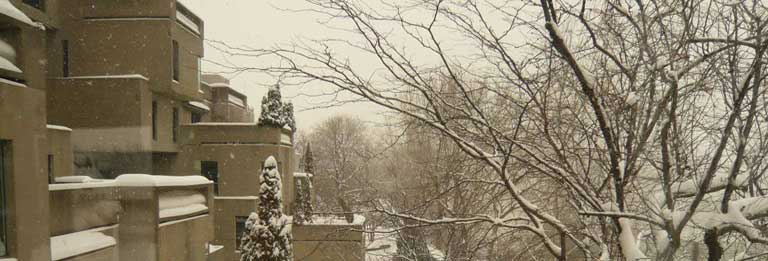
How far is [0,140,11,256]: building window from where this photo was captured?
12.6 feet

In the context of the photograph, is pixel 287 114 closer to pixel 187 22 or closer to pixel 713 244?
pixel 187 22

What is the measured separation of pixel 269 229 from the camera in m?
11.4

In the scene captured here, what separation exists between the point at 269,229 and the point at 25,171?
759 centimetres

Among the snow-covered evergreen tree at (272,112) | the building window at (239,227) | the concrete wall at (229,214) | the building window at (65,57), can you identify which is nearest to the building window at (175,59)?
the building window at (65,57)

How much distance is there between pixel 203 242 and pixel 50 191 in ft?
10.8

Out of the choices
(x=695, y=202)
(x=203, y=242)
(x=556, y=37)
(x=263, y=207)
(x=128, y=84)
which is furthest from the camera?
(x=128, y=84)

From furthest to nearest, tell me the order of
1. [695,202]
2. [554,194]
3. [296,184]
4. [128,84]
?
[296,184], [128,84], [554,194], [695,202]

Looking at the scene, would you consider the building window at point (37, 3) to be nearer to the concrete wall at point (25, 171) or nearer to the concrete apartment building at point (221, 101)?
the concrete wall at point (25, 171)

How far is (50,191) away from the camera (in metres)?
4.81

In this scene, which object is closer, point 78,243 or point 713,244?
point 713,244

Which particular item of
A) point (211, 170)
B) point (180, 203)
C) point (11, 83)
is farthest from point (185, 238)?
point (211, 170)

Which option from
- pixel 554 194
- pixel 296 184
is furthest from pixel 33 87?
pixel 296 184

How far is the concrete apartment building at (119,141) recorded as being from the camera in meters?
4.07

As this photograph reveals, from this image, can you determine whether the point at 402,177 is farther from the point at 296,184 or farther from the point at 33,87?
the point at 33,87
